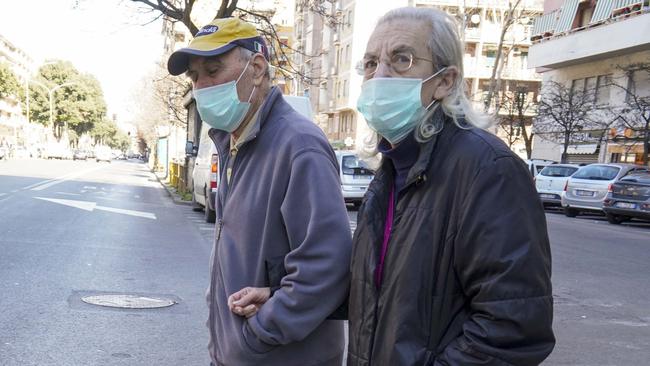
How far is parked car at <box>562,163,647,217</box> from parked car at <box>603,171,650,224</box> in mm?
625

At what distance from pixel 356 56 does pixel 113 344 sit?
44.7 metres

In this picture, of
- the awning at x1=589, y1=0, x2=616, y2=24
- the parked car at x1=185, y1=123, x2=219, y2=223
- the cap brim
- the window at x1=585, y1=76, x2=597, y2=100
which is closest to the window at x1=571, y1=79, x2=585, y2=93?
the window at x1=585, y1=76, x2=597, y2=100

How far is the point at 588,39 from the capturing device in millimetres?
29516

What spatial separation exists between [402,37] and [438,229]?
1.94 feet

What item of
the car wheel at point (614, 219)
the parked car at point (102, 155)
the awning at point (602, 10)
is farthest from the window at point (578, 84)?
the parked car at point (102, 155)

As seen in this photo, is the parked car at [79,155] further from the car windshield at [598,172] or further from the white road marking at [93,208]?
the car windshield at [598,172]

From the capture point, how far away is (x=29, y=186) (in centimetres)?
1891

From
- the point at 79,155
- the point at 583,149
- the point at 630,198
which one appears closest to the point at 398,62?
the point at 630,198

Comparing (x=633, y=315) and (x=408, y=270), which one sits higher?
(x=408, y=270)

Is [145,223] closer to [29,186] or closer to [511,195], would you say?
[29,186]

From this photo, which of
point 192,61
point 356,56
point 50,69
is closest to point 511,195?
point 192,61

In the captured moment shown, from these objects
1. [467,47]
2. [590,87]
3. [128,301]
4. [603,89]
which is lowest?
[128,301]

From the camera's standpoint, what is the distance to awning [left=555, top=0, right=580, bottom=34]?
103 ft

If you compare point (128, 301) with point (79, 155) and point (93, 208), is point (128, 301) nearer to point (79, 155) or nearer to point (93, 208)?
point (93, 208)
